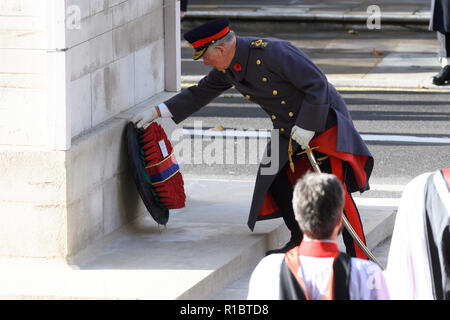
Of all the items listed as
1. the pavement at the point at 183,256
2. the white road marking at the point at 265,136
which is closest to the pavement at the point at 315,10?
the white road marking at the point at 265,136

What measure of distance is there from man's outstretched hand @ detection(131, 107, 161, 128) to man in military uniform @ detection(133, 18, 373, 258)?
0.48 m

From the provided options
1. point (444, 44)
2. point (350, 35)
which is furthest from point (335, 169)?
point (350, 35)

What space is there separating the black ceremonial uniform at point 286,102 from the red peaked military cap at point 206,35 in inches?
5.6

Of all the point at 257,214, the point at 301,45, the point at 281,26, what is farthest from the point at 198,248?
the point at 281,26

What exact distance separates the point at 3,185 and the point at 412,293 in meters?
2.58

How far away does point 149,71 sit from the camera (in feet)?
23.5

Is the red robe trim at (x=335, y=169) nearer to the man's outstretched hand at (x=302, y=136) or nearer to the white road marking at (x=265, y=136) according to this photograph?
the man's outstretched hand at (x=302, y=136)

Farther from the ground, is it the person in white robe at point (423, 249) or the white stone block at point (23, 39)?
the white stone block at point (23, 39)

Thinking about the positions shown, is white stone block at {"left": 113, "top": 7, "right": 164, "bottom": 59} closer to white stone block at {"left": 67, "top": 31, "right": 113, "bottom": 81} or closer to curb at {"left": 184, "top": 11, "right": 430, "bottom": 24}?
white stone block at {"left": 67, "top": 31, "right": 113, "bottom": 81}

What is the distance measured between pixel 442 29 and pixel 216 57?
6.95 meters

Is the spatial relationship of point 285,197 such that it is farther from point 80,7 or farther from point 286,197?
point 80,7

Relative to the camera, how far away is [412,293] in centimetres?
409

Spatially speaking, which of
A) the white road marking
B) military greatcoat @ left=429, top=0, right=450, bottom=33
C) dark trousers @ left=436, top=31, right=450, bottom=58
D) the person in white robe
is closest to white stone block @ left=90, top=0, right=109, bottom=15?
the person in white robe

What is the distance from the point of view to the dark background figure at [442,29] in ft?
41.2
